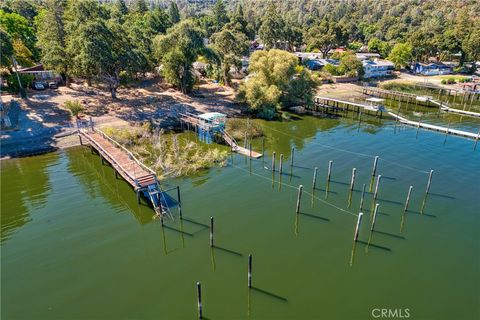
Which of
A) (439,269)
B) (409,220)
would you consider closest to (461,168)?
(409,220)

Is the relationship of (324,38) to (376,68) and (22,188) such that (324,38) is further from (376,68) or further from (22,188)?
(22,188)

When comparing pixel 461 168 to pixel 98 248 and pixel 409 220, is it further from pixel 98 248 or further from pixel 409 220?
pixel 98 248

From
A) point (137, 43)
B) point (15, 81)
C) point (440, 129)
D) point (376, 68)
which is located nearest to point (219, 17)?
point (376, 68)

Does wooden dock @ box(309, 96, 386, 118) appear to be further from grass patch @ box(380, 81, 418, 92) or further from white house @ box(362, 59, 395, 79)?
white house @ box(362, 59, 395, 79)

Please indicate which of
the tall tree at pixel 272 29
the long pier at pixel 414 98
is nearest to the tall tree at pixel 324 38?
the tall tree at pixel 272 29

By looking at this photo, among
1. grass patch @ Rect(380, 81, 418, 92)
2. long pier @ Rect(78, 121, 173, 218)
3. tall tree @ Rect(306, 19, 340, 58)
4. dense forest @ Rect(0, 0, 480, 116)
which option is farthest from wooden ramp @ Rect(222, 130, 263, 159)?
tall tree @ Rect(306, 19, 340, 58)

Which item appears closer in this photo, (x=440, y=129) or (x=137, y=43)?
(x=440, y=129)

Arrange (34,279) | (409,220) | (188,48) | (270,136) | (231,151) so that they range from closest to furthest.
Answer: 1. (34,279)
2. (409,220)
3. (231,151)
4. (270,136)
5. (188,48)
